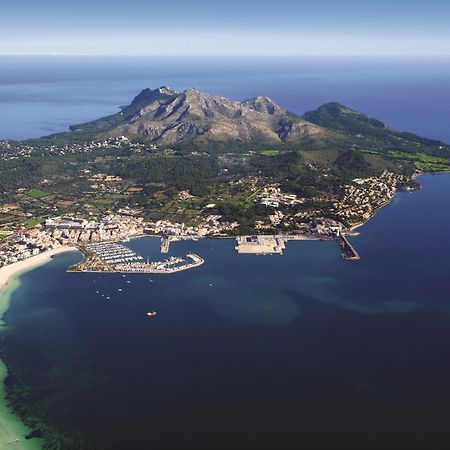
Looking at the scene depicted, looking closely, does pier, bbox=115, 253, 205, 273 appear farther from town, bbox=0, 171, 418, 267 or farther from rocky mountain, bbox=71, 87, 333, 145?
rocky mountain, bbox=71, 87, 333, 145

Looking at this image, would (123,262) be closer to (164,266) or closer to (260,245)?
(164,266)

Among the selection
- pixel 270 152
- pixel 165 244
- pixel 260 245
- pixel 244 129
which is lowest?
pixel 260 245

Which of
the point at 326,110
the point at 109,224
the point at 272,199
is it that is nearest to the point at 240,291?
the point at 109,224

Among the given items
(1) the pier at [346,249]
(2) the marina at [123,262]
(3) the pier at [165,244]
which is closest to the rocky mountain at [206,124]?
(3) the pier at [165,244]

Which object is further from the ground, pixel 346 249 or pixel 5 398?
pixel 5 398

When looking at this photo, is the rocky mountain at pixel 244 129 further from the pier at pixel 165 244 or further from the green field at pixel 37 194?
the pier at pixel 165 244

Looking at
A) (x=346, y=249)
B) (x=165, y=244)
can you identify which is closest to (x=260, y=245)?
(x=346, y=249)
